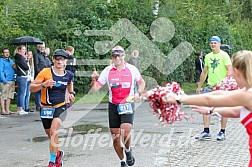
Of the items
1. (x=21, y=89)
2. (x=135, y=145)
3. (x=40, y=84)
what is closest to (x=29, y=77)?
(x=21, y=89)

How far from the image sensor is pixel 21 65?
1662 cm

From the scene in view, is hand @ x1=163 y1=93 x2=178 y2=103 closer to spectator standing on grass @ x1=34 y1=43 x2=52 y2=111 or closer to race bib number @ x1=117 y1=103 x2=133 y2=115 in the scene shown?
race bib number @ x1=117 y1=103 x2=133 y2=115

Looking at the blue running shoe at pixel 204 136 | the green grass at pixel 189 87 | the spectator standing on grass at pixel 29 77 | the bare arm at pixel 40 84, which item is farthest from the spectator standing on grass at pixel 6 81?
the green grass at pixel 189 87

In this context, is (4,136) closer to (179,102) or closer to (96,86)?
(96,86)

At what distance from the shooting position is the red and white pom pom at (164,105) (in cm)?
560

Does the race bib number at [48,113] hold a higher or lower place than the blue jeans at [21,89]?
higher

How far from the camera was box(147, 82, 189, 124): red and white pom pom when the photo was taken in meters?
5.60

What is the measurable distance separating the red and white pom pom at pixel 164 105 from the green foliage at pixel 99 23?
14.0m

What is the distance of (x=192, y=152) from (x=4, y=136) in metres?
4.57

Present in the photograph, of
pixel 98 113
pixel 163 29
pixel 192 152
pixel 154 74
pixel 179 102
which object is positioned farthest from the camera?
pixel 163 29

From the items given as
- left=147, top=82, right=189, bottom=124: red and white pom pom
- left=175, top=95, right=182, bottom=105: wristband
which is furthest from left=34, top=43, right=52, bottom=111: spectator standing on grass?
left=175, top=95, right=182, bottom=105: wristband

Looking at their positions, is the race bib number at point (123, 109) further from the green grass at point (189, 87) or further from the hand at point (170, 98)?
the green grass at point (189, 87)

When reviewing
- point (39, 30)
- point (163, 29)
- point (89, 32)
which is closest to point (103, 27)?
point (89, 32)

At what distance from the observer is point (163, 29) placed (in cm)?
2822
